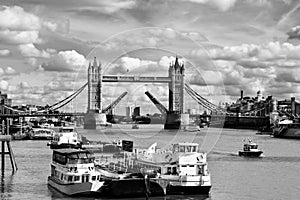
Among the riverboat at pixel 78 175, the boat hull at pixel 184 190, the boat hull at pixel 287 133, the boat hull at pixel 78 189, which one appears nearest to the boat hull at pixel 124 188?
the riverboat at pixel 78 175

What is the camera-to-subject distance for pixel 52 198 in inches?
1350

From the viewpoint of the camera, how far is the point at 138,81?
6220 inches

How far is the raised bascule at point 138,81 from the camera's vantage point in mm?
153988

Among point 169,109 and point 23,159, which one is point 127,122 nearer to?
point 169,109

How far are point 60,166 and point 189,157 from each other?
302 inches

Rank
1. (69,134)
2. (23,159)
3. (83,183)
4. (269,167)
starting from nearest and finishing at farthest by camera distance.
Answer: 1. (83,183)
2. (269,167)
3. (23,159)
4. (69,134)

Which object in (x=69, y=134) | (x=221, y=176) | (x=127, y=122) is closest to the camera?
(x=221, y=176)

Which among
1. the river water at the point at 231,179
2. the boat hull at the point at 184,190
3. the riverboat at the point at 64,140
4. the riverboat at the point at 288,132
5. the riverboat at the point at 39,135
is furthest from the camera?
the riverboat at the point at 288,132

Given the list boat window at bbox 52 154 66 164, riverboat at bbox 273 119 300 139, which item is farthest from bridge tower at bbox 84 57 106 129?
boat window at bbox 52 154 66 164

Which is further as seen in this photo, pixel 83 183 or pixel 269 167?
pixel 269 167

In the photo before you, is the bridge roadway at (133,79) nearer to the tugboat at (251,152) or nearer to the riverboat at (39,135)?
the riverboat at (39,135)

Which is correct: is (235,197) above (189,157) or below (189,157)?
below

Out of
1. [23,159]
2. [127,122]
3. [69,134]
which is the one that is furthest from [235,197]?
[127,122]

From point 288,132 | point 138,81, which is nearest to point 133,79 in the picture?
point 138,81
